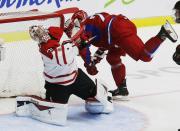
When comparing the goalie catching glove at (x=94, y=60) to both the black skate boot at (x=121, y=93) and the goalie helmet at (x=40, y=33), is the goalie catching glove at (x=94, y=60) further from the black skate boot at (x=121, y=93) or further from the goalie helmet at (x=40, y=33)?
the goalie helmet at (x=40, y=33)

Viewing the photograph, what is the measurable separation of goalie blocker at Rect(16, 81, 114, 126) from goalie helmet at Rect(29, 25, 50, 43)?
271 millimetres

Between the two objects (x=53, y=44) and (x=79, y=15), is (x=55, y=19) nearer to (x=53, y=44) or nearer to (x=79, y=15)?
(x=79, y=15)

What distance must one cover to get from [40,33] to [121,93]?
66cm

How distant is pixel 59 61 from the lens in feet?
7.34

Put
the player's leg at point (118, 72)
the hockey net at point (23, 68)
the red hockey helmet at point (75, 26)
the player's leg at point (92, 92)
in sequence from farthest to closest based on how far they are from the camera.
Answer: the player's leg at point (118, 72)
the hockey net at point (23, 68)
the red hockey helmet at point (75, 26)
the player's leg at point (92, 92)

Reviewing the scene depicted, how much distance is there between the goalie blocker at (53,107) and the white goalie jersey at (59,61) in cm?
11

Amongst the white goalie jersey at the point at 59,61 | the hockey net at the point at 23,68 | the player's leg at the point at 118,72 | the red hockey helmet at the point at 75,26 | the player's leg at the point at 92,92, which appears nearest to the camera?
the white goalie jersey at the point at 59,61

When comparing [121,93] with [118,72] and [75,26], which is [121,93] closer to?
[118,72]

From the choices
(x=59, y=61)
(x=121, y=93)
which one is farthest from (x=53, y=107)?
(x=121, y=93)

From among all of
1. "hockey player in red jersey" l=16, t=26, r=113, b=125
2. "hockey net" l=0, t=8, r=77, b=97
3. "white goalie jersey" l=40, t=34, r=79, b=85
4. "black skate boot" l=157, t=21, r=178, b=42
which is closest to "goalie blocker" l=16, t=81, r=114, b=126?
"hockey player in red jersey" l=16, t=26, r=113, b=125

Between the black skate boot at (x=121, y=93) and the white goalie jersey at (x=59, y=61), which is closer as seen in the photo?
the white goalie jersey at (x=59, y=61)

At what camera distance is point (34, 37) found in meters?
2.30

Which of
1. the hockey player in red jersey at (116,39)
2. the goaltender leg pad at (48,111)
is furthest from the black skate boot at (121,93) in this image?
the goaltender leg pad at (48,111)

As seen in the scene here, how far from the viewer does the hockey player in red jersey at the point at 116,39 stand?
2564 millimetres
